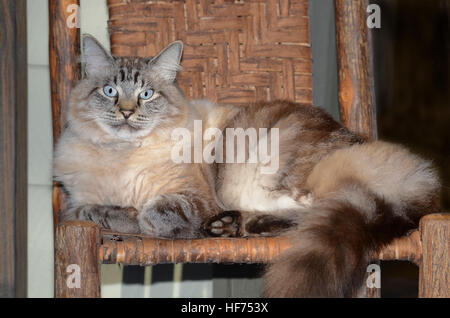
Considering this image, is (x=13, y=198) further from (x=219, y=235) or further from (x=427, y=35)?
(x=427, y=35)

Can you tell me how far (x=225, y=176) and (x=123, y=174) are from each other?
28 cm

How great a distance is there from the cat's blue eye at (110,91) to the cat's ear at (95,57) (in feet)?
0.23

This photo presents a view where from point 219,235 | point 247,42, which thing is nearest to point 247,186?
point 219,235

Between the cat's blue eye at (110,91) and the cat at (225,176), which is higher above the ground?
the cat's blue eye at (110,91)

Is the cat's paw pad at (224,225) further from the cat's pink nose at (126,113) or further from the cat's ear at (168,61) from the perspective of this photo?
the cat's ear at (168,61)

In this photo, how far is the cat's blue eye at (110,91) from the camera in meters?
1.43

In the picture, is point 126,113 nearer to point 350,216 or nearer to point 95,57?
point 95,57

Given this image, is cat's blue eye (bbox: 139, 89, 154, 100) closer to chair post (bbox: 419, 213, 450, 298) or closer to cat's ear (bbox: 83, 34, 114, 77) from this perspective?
cat's ear (bbox: 83, 34, 114, 77)

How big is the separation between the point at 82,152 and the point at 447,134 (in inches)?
90.2

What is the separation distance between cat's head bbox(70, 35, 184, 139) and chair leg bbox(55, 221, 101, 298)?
0.44 meters

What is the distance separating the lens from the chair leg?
0.99 meters

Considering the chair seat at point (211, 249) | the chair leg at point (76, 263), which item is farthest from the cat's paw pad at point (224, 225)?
the chair leg at point (76, 263)

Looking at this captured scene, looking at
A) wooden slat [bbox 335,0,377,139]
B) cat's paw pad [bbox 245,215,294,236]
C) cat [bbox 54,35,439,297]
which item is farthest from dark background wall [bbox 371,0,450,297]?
cat's paw pad [bbox 245,215,294,236]

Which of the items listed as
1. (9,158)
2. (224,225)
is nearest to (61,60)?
(9,158)
